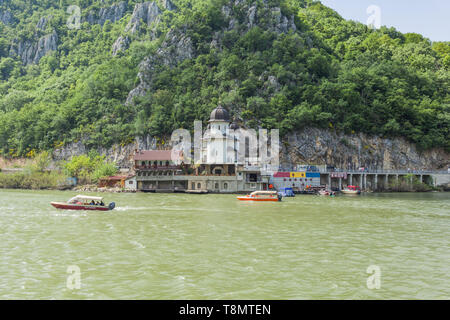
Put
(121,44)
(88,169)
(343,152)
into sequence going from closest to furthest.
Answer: (88,169)
(343,152)
(121,44)

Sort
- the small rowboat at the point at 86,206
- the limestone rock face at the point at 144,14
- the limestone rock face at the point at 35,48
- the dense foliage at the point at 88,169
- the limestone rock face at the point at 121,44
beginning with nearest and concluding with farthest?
1. the small rowboat at the point at 86,206
2. the dense foliage at the point at 88,169
3. the limestone rock face at the point at 121,44
4. the limestone rock face at the point at 144,14
5. the limestone rock face at the point at 35,48

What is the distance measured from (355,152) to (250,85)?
32787mm

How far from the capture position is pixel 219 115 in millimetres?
103125

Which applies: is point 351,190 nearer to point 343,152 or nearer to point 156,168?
point 343,152

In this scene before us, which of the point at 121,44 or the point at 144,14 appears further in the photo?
the point at 144,14

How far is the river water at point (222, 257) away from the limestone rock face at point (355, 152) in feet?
188

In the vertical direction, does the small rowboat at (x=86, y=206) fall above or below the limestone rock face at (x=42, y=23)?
below

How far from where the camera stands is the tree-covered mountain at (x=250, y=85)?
112750 millimetres

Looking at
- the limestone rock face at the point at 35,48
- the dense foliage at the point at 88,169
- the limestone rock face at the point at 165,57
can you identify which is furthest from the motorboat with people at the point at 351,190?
the limestone rock face at the point at 35,48

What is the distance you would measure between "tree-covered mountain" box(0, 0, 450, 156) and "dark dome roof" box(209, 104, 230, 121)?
5.69 m

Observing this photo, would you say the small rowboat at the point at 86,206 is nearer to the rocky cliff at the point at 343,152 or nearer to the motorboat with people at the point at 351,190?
the motorboat with people at the point at 351,190

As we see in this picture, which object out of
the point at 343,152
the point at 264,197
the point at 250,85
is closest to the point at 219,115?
the point at 250,85

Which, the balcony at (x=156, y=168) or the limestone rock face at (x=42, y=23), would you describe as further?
the limestone rock face at (x=42, y=23)
